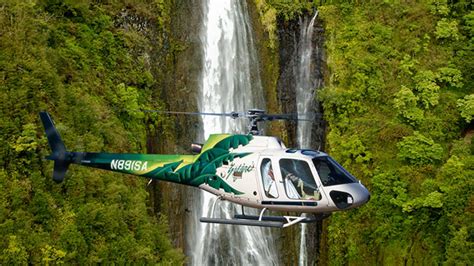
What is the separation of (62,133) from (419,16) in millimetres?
14623

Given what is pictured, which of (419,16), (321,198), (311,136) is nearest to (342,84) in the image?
(311,136)

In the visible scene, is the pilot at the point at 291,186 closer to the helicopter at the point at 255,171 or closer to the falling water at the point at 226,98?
the helicopter at the point at 255,171

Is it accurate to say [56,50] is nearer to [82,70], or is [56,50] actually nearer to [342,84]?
[82,70]

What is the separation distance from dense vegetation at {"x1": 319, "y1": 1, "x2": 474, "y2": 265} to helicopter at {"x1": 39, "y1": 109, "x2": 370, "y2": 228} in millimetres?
8528

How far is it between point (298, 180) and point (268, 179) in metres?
0.58

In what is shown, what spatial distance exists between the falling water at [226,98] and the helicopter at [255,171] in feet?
21.6

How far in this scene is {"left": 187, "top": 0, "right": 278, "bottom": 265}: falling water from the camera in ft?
70.2

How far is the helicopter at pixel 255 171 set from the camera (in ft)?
44.1

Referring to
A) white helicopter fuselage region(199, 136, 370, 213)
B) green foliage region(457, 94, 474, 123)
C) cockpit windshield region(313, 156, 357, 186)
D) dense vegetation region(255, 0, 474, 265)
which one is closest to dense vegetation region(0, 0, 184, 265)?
white helicopter fuselage region(199, 136, 370, 213)

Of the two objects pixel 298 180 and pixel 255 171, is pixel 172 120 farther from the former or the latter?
pixel 298 180

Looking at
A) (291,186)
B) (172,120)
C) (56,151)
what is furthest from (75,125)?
(291,186)

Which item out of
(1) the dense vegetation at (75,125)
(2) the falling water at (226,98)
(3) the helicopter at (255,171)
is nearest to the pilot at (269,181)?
(3) the helicopter at (255,171)

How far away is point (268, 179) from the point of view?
13797 mm

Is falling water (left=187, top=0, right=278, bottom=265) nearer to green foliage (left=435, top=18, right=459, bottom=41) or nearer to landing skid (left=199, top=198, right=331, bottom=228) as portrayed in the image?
green foliage (left=435, top=18, right=459, bottom=41)
